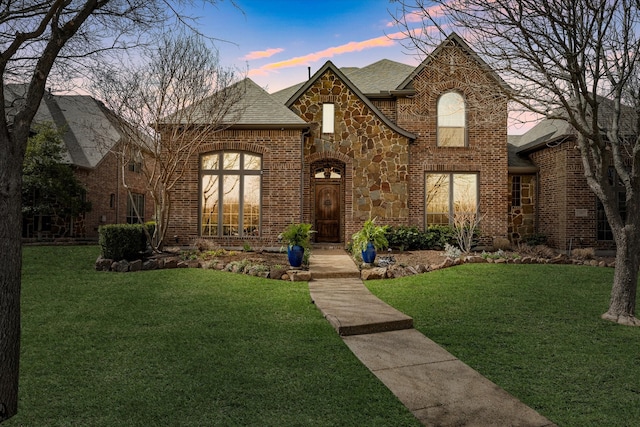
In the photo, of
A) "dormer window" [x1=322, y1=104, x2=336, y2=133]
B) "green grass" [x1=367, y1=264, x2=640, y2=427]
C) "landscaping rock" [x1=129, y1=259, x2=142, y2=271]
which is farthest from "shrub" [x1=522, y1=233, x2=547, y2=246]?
"landscaping rock" [x1=129, y1=259, x2=142, y2=271]

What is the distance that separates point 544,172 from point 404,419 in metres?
14.7

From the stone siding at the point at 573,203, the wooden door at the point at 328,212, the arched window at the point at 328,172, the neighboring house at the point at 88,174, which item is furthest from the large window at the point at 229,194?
the stone siding at the point at 573,203

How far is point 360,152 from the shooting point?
13.7 meters

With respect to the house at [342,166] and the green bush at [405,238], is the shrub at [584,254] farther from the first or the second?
the green bush at [405,238]

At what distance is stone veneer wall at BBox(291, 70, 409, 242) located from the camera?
1362cm

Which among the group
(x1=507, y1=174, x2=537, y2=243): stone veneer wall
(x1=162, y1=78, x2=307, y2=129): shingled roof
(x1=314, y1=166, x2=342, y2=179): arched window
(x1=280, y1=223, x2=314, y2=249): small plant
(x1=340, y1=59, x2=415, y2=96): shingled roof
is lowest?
(x1=280, y1=223, x2=314, y2=249): small plant

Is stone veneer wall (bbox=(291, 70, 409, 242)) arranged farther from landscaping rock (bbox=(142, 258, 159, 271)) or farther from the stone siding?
landscaping rock (bbox=(142, 258, 159, 271))

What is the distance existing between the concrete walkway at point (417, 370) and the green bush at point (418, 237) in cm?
646

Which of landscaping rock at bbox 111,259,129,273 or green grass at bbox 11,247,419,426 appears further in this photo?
landscaping rock at bbox 111,259,129,273

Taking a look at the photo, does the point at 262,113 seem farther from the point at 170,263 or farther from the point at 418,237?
the point at 418,237

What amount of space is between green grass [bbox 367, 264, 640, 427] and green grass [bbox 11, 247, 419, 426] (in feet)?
4.34

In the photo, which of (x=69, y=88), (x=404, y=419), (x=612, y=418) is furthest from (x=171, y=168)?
(x=612, y=418)

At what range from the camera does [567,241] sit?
13516 mm

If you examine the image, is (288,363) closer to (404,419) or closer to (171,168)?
(404,419)
